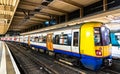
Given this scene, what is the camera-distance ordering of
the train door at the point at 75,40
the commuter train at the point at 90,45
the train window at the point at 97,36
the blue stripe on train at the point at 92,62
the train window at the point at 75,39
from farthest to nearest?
the train window at the point at 75,39 → the train door at the point at 75,40 → the train window at the point at 97,36 → the commuter train at the point at 90,45 → the blue stripe on train at the point at 92,62

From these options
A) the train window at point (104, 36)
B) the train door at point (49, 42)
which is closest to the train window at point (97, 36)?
the train window at point (104, 36)

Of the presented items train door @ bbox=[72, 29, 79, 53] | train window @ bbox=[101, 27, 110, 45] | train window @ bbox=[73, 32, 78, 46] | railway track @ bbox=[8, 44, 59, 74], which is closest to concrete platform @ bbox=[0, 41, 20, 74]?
railway track @ bbox=[8, 44, 59, 74]

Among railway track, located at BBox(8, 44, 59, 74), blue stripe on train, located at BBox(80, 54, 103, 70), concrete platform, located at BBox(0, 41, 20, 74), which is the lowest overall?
railway track, located at BBox(8, 44, 59, 74)

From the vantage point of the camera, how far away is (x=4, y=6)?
10.1 meters

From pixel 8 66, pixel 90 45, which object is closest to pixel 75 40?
pixel 90 45

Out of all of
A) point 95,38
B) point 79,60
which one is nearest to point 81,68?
point 79,60

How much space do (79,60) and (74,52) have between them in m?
0.50

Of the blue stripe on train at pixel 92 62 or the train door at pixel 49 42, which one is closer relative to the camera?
the blue stripe on train at pixel 92 62

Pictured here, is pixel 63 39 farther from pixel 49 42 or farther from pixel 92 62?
pixel 92 62

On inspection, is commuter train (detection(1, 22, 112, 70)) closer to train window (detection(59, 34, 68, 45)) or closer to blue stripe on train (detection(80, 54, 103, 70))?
blue stripe on train (detection(80, 54, 103, 70))

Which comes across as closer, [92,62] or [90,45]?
[92,62]

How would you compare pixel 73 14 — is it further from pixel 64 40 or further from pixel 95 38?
pixel 95 38

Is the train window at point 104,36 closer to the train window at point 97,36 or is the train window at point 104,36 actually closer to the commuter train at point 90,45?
the commuter train at point 90,45

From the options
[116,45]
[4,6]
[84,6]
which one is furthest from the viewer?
[116,45]
